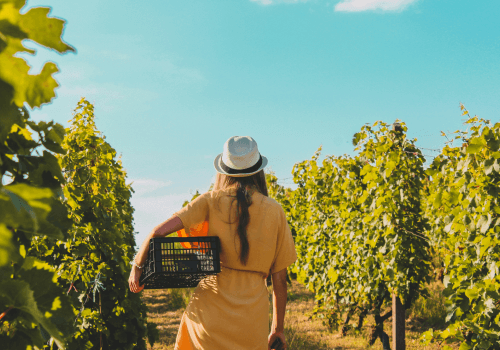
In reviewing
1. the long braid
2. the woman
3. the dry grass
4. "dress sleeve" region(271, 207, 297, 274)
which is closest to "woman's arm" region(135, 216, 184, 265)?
the woman

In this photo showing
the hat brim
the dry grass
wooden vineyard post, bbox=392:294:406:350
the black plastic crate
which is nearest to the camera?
the black plastic crate

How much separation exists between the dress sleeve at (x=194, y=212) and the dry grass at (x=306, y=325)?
3921mm

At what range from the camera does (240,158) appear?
7.07ft

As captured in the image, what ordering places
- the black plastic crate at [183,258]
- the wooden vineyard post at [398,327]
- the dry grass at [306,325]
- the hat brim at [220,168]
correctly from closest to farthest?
the black plastic crate at [183,258] → the hat brim at [220,168] → the wooden vineyard post at [398,327] → the dry grass at [306,325]

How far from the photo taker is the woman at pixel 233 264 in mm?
1970

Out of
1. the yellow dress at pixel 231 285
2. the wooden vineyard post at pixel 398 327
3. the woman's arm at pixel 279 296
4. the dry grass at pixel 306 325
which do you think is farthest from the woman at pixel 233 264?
the dry grass at pixel 306 325

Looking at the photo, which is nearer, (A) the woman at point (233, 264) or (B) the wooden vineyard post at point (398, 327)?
(A) the woman at point (233, 264)

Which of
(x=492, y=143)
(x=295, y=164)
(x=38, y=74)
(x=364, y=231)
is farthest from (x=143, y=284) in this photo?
(x=295, y=164)

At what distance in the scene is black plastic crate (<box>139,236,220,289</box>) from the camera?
196 centimetres

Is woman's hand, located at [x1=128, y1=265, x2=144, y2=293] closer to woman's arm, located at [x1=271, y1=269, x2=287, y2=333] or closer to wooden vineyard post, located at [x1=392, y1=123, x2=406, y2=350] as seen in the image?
woman's arm, located at [x1=271, y1=269, x2=287, y2=333]

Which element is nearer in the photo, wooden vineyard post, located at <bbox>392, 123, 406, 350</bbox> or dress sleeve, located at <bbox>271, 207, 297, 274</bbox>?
dress sleeve, located at <bbox>271, 207, 297, 274</bbox>

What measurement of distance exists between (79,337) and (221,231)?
176 cm

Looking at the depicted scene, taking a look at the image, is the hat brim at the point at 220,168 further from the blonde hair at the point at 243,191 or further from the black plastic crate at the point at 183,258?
the black plastic crate at the point at 183,258

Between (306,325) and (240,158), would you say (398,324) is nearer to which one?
(306,325)
